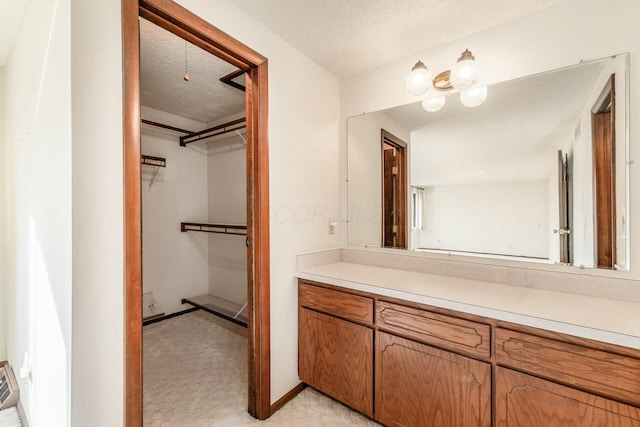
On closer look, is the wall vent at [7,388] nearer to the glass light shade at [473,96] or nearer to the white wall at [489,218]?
the white wall at [489,218]

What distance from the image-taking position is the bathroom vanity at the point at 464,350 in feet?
3.27

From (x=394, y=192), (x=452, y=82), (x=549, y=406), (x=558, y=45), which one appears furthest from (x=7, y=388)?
(x=558, y=45)

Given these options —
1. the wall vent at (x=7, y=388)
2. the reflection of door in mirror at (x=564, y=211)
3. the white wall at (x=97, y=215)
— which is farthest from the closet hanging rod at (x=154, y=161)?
the reflection of door in mirror at (x=564, y=211)

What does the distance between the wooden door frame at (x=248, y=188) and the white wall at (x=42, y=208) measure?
180mm

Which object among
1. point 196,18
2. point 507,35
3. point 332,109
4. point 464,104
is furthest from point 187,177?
point 507,35

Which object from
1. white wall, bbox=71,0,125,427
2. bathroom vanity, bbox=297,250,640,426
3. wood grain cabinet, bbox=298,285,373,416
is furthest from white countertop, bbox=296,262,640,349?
white wall, bbox=71,0,125,427

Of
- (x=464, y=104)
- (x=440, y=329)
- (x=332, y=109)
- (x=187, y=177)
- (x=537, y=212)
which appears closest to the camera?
(x=440, y=329)

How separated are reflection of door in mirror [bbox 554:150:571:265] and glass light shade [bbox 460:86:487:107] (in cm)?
53

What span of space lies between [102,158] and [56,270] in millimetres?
531

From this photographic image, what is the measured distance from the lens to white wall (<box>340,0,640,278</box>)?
50.6 inches

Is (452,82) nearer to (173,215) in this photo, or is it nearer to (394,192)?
(394,192)

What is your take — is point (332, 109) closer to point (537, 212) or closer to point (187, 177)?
point (537, 212)

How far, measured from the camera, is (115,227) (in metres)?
1.09

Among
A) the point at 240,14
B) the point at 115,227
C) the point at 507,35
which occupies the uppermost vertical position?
the point at 240,14
